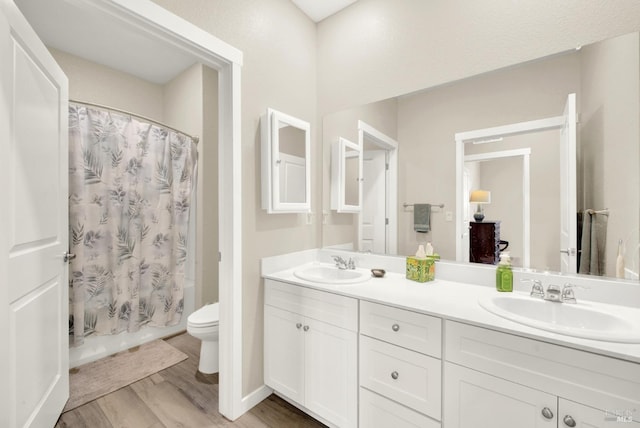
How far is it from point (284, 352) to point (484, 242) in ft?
4.29

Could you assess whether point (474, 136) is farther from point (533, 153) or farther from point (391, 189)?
point (391, 189)

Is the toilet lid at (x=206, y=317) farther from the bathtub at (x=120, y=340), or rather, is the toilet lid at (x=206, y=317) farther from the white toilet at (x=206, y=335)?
the bathtub at (x=120, y=340)

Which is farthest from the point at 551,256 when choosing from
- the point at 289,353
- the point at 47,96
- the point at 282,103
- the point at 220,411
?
the point at 47,96

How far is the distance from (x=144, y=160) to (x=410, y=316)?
263 cm

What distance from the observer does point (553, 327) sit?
0.92 meters

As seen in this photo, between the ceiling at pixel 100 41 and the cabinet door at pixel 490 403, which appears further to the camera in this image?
the ceiling at pixel 100 41

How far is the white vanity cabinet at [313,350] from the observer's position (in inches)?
54.6

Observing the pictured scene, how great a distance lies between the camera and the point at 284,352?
167 centimetres

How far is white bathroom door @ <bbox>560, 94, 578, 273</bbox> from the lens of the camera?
1278 millimetres

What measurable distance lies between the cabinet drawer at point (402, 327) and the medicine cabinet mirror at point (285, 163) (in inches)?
33.1

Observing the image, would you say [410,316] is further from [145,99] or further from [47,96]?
[145,99]

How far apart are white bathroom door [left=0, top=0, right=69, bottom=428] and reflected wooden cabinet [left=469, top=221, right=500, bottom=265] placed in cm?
207

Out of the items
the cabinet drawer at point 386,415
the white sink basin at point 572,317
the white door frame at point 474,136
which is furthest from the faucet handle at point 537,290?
the cabinet drawer at point 386,415

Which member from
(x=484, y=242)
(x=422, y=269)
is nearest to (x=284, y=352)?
(x=422, y=269)
